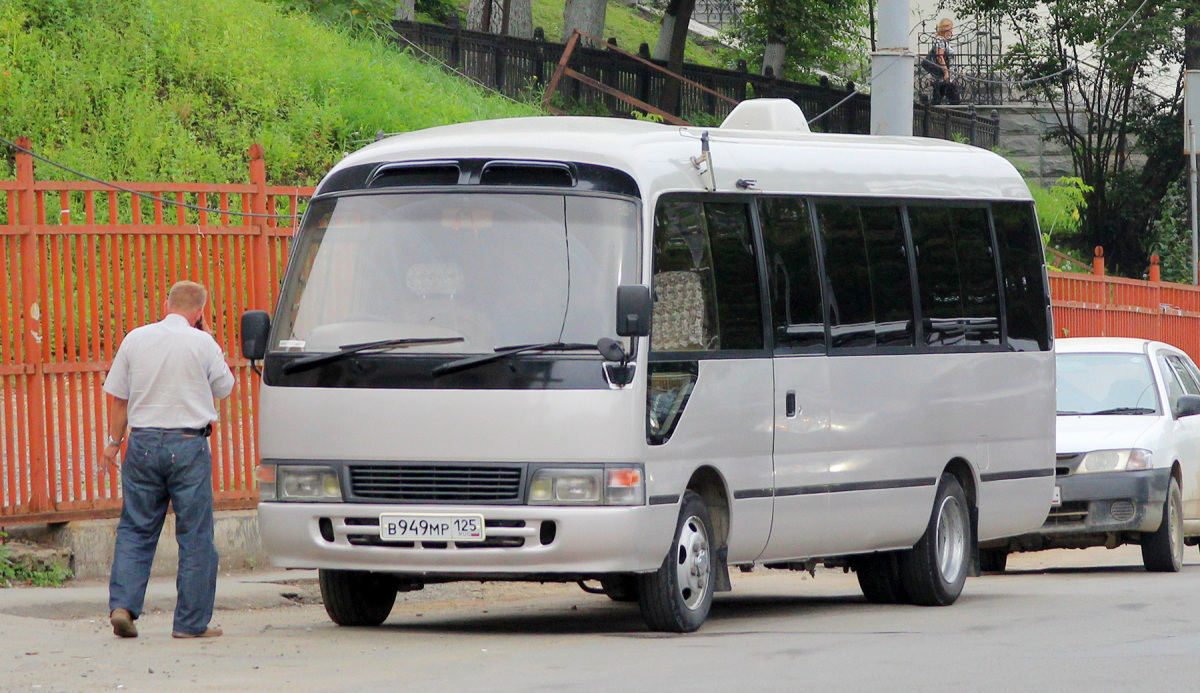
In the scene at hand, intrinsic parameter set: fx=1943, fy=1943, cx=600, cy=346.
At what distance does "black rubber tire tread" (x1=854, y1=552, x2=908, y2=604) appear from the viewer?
38.3ft

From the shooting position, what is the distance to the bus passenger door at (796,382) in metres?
10.2

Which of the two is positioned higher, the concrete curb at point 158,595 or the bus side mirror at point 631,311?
the bus side mirror at point 631,311

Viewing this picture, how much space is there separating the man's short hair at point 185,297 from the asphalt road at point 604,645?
1.60 meters

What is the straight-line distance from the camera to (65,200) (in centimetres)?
1118

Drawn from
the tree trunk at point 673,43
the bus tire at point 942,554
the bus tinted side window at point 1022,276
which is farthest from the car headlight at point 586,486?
the tree trunk at point 673,43

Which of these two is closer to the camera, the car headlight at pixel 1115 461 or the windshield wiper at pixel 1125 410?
the car headlight at pixel 1115 461

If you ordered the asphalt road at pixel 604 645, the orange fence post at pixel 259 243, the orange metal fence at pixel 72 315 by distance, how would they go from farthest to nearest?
the orange fence post at pixel 259 243, the orange metal fence at pixel 72 315, the asphalt road at pixel 604 645

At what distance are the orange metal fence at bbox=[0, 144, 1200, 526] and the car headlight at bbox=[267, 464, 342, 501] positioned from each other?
5.94ft

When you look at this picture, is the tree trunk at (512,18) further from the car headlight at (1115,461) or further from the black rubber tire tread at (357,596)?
the black rubber tire tread at (357,596)

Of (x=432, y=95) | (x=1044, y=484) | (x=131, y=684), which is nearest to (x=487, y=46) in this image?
(x=432, y=95)

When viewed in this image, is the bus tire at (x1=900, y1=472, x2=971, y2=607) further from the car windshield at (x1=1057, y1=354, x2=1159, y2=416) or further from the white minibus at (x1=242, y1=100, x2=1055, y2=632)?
the car windshield at (x1=1057, y1=354, x2=1159, y2=416)

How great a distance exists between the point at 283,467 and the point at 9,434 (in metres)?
2.45

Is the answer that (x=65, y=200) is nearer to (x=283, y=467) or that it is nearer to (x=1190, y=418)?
(x=283, y=467)

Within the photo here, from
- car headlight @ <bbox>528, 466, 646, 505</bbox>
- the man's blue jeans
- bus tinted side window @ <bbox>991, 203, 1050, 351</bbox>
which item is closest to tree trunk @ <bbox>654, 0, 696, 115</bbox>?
bus tinted side window @ <bbox>991, 203, 1050, 351</bbox>
